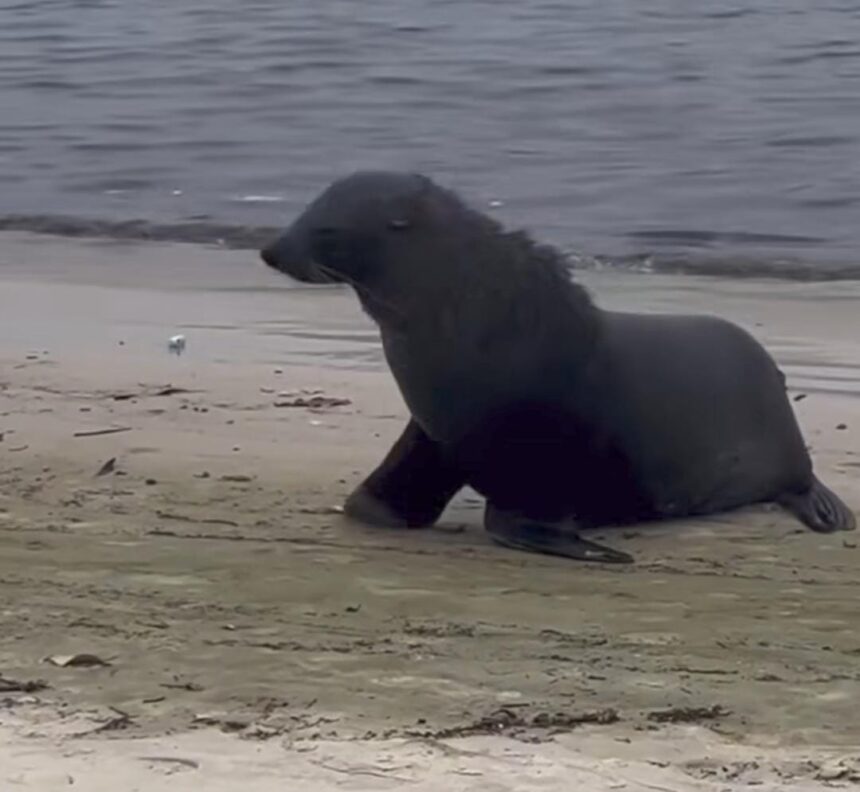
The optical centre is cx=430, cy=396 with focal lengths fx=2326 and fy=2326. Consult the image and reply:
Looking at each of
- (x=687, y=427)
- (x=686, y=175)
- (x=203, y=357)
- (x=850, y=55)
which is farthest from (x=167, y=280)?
(x=850, y=55)

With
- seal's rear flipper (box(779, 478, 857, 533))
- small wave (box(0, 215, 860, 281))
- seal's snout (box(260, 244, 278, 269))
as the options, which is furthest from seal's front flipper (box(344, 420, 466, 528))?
small wave (box(0, 215, 860, 281))

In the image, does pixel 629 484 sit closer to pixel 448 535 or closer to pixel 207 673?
pixel 448 535

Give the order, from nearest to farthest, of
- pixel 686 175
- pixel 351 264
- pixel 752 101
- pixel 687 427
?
1. pixel 351 264
2. pixel 687 427
3. pixel 686 175
4. pixel 752 101

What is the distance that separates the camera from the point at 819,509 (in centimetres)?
603

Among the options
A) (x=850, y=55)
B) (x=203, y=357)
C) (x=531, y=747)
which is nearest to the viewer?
(x=531, y=747)

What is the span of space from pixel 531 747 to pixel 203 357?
474 cm

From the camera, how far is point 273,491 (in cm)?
624

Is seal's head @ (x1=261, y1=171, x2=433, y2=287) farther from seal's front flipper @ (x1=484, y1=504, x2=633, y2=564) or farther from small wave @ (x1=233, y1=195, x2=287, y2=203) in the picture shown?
small wave @ (x1=233, y1=195, x2=287, y2=203)

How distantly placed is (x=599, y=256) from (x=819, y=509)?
594 centimetres

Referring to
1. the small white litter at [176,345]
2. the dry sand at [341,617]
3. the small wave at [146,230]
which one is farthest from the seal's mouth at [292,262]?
the small wave at [146,230]

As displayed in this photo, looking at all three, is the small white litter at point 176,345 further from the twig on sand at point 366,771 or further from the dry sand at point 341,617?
the twig on sand at point 366,771

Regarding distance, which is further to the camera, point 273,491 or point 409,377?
point 273,491

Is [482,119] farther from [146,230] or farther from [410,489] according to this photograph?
[410,489]

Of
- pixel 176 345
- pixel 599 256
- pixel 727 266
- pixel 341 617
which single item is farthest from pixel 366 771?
pixel 599 256
